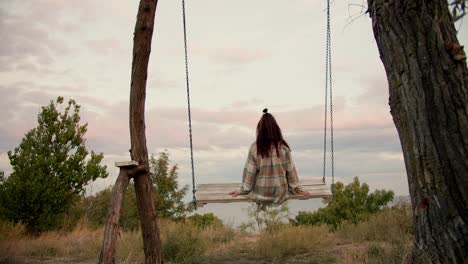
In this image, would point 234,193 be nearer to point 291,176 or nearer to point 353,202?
point 291,176

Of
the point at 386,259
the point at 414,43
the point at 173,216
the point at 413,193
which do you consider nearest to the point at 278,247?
the point at 386,259

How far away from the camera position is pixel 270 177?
7.11m

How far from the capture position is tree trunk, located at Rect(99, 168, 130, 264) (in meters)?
4.83

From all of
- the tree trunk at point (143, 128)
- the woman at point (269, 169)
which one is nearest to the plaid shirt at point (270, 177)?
the woman at point (269, 169)

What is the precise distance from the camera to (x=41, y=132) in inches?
482

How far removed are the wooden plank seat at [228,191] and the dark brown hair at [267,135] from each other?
686 millimetres

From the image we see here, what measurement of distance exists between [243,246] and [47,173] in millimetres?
6197

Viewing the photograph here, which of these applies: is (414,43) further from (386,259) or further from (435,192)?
(386,259)

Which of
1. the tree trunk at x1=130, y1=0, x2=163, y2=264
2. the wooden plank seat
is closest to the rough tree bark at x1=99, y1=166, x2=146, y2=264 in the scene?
the tree trunk at x1=130, y1=0, x2=163, y2=264

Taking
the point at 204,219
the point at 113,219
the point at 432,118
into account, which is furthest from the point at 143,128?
the point at 204,219

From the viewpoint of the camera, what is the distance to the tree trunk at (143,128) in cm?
561

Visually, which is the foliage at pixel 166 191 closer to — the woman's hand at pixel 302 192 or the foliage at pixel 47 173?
the foliage at pixel 47 173

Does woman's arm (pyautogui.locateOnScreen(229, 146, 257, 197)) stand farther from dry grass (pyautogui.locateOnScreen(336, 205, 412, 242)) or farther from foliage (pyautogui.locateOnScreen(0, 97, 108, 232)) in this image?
foliage (pyautogui.locateOnScreen(0, 97, 108, 232))

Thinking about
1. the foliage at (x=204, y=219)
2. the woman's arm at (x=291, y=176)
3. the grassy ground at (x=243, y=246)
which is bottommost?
the foliage at (x=204, y=219)
